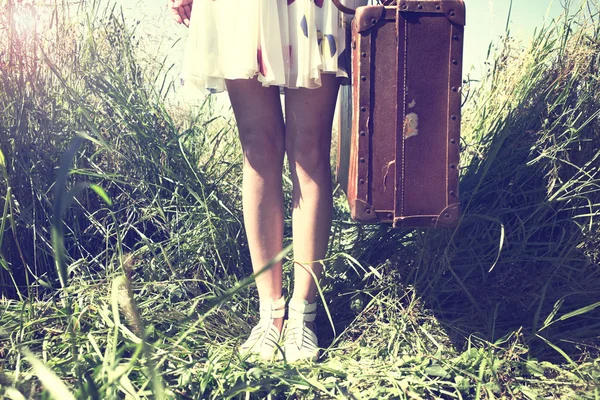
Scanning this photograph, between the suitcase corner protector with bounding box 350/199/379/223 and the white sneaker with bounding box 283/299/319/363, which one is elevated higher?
the suitcase corner protector with bounding box 350/199/379/223

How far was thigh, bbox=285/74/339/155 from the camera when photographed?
1549 millimetres

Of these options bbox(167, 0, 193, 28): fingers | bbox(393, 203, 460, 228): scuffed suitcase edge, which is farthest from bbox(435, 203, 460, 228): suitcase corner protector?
bbox(167, 0, 193, 28): fingers

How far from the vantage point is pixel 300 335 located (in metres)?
1.56

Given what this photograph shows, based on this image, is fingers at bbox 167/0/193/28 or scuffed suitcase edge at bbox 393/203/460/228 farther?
fingers at bbox 167/0/193/28

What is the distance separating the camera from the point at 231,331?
5.48 ft

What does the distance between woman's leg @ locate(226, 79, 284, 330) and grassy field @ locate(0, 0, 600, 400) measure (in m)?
0.15

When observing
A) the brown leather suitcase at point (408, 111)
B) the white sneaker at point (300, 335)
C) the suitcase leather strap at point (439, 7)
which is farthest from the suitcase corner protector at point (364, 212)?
the suitcase leather strap at point (439, 7)

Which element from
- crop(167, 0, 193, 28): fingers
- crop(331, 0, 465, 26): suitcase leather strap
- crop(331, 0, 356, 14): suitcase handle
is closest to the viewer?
crop(331, 0, 465, 26): suitcase leather strap

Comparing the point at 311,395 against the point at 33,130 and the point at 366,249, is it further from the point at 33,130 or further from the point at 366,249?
the point at 33,130

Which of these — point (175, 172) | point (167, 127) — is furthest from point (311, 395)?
point (167, 127)

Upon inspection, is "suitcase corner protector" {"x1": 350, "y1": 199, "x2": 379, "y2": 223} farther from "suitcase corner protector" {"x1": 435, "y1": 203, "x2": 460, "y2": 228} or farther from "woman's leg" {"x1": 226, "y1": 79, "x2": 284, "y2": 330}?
"woman's leg" {"x1": 226, "y1": 79, "x2": 284, "y2": 330}

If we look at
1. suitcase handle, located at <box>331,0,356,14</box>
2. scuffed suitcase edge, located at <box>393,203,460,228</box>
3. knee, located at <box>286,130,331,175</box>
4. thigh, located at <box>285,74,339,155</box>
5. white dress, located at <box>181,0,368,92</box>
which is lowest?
scuffed suitcase edge, located at <box>393,203,460,228</box>

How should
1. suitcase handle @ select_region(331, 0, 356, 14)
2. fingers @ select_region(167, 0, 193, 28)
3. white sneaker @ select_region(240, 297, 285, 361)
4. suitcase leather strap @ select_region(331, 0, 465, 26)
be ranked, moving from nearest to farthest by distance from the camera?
suitcase leather strap @ select_region(331, 0, 465, 26), suitcase handle @ select_region(331, 0, 356, 14), white sneaker @ select_region(240, 297, 285, 361), fingers @ select_region(167, 0, 193, 28)

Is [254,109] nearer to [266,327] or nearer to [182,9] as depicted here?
[182,9]
